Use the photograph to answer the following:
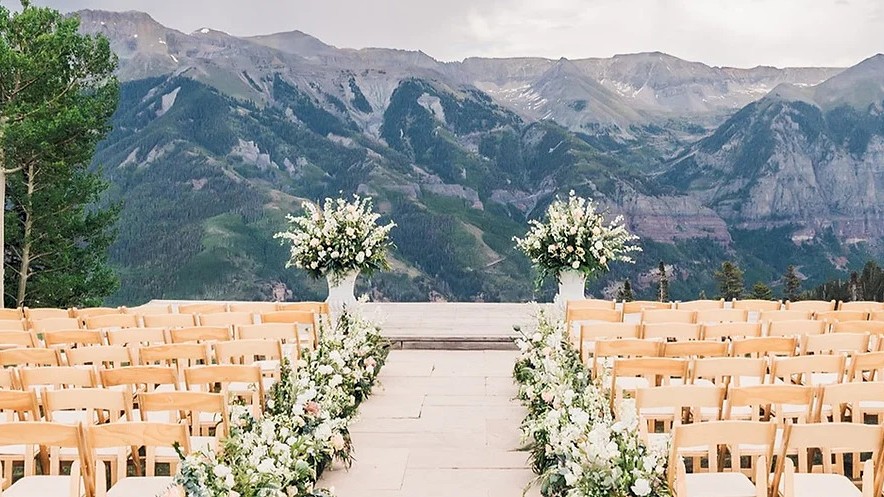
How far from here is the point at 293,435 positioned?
14.4 feet

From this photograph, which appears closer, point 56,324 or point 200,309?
point 56,324

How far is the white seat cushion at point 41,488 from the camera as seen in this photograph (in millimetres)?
3795

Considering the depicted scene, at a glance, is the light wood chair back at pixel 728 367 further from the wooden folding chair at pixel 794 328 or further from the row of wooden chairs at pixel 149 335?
the row of wooden chairs at pixel 149 335

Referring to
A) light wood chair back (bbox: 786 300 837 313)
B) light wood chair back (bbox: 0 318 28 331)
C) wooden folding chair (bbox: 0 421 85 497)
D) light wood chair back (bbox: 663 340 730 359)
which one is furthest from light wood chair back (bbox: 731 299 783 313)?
light wood chair back (bbox: 0 318 28 331)

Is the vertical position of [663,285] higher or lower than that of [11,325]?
lower

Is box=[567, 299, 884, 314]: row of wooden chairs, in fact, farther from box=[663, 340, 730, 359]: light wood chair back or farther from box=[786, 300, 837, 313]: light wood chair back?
box=[663, 340, 730, 359]: light wood chair back

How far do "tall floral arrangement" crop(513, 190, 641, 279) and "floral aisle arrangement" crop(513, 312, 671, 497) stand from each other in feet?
10.1

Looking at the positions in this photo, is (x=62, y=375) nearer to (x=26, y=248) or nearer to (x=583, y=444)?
(x=583, y=444)

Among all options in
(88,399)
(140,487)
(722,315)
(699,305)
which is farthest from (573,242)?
(140,487)

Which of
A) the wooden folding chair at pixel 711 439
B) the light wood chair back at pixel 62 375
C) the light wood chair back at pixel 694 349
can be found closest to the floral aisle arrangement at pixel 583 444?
the wooden folding chair at pixel 711 439

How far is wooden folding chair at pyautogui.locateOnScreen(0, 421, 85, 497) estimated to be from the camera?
358 centimetres

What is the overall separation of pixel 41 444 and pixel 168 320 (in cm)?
390

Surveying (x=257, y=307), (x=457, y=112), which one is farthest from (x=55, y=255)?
(x=457, y=112)

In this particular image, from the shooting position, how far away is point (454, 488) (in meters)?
5.01
